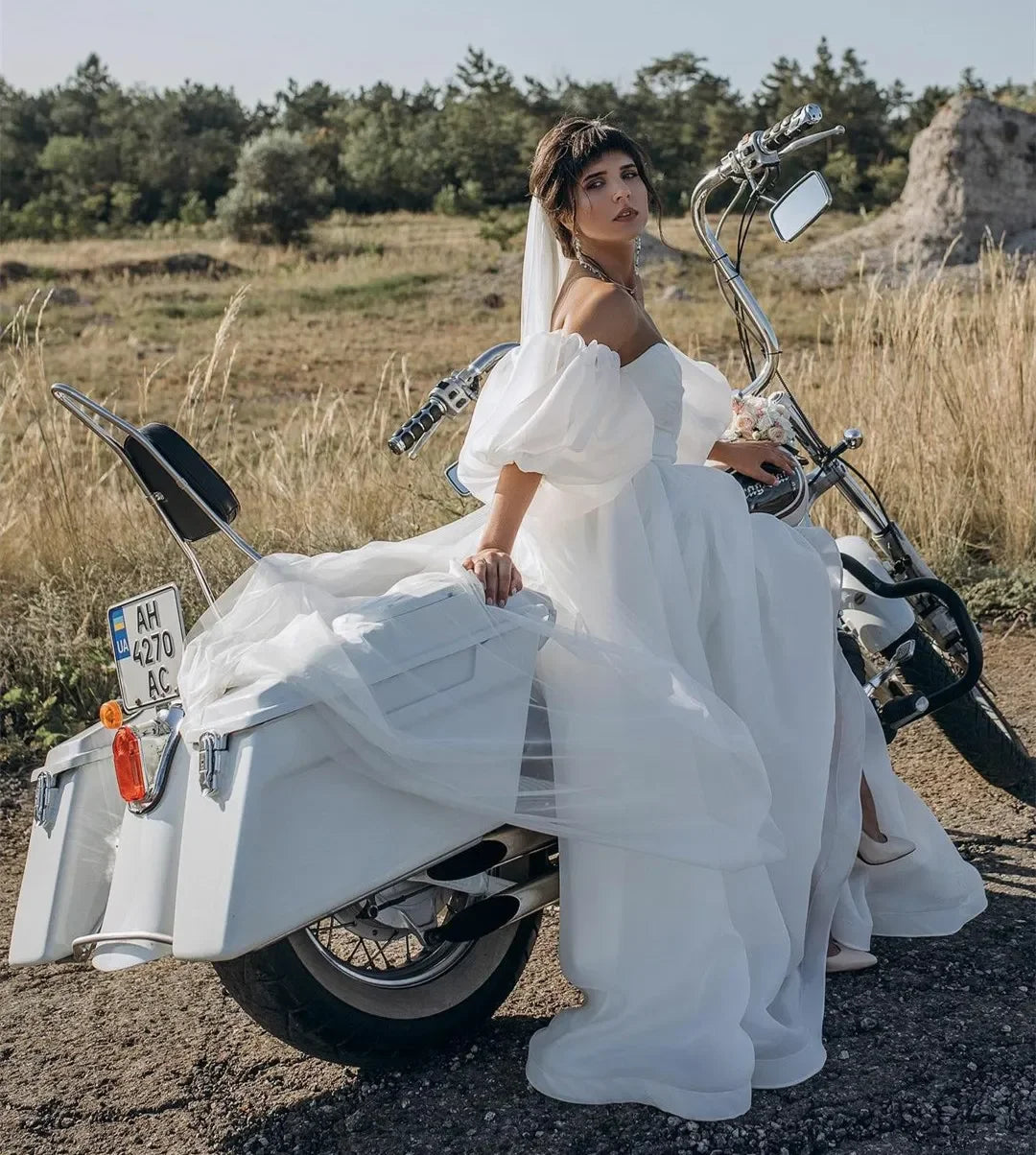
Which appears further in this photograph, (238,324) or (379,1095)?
(238,324)

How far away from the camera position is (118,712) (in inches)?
96.8

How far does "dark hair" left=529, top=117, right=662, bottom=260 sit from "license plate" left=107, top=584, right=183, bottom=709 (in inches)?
45.2

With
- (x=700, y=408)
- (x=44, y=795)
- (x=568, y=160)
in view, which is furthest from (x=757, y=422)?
(x=44, y=795)

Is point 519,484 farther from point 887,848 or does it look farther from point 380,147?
point 380,147

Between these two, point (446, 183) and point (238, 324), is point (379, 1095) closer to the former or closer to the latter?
point (238, 324)

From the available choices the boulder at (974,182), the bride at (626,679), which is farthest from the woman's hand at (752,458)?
the boulder at (974,182)

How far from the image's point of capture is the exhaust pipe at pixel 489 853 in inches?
99.7

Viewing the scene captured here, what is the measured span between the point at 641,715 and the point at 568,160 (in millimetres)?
1227

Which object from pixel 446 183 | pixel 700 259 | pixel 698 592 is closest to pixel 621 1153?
pixel 698 592

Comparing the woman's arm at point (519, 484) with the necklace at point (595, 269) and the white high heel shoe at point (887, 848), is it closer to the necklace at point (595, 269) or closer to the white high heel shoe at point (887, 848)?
the necklace at point (595, 269)

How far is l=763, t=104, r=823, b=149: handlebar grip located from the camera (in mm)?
3108

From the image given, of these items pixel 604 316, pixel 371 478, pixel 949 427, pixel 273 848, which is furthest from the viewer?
pixel 371 478

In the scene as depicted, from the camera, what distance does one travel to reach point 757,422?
332 cm

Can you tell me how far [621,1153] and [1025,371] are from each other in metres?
4.69
